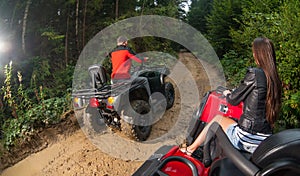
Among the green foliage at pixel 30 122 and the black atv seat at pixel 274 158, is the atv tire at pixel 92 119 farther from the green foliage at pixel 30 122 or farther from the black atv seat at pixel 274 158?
the black atv seat at pixel 274 158

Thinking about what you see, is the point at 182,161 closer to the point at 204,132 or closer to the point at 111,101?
the point at 204,132

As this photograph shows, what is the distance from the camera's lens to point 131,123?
3717 mm

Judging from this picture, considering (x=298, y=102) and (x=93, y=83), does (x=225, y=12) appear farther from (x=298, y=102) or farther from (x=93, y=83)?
(x=93, y=83)

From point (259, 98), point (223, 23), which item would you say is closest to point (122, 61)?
point (259, 98)

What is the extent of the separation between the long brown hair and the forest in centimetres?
200

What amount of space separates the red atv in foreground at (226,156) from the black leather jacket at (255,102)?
376 millimetres

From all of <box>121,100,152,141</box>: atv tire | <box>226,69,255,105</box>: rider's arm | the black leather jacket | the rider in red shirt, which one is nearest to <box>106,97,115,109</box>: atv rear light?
<box>121,100,152,141</box>: atv tire

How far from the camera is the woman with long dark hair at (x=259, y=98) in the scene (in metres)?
1.96

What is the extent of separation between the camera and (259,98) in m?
1.98

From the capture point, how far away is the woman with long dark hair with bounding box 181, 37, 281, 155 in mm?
1960

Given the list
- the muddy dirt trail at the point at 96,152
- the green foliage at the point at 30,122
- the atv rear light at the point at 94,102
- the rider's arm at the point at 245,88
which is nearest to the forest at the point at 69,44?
the green foliage at the point at 30,122

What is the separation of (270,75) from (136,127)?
235 centimetres

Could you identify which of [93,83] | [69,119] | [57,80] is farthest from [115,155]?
[57,80]

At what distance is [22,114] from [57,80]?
2188 millimetres
